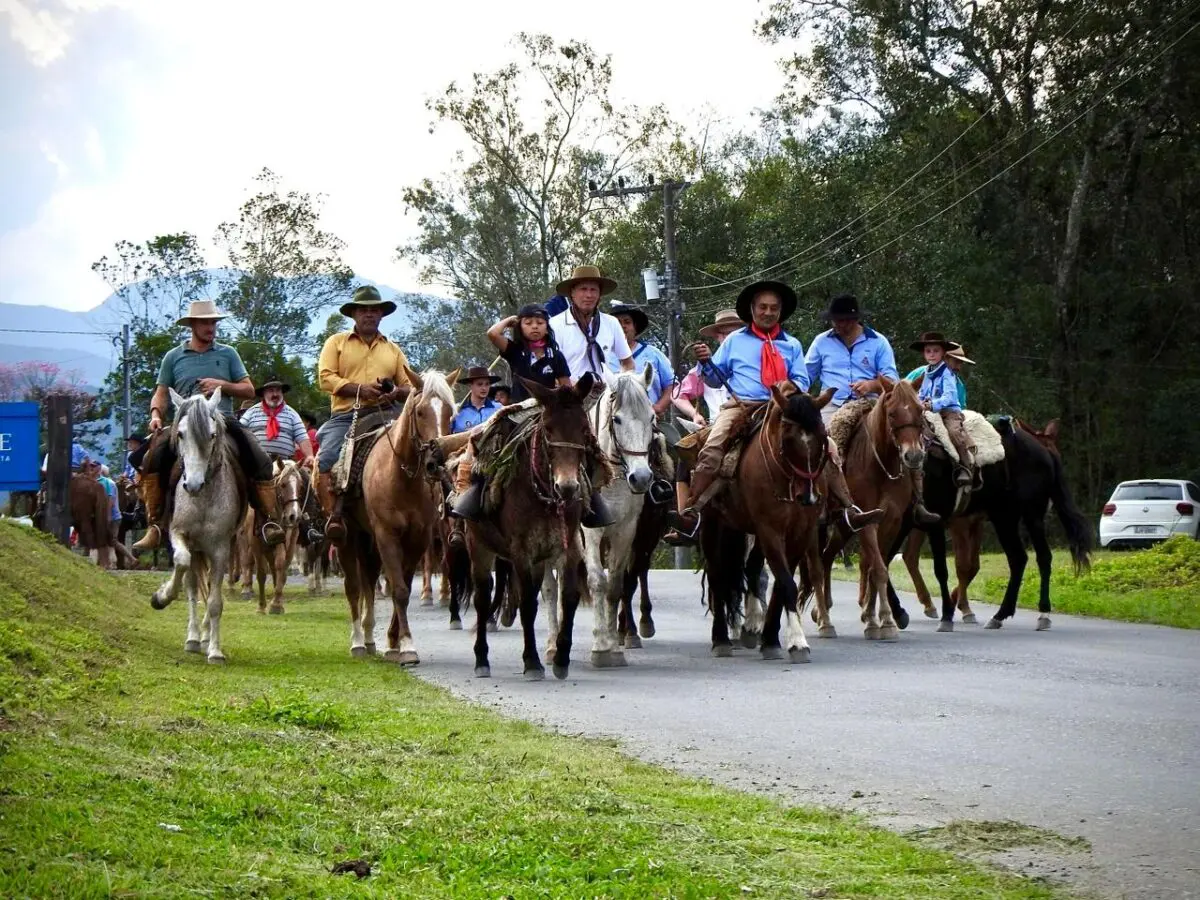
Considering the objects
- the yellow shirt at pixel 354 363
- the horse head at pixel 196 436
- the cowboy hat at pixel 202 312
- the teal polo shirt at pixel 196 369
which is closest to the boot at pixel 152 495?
the horse head at pixel 196 436

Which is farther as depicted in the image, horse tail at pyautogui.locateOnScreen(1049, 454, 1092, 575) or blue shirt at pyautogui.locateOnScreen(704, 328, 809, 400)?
horse tail at pyautogui.locateOnScreen(1049, 454, 1092, 575)

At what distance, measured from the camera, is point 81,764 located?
6973mm

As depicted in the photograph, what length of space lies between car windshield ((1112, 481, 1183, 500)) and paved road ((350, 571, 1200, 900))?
23.9 meters

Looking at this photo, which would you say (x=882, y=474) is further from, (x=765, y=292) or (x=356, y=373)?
(x=356, y=373)

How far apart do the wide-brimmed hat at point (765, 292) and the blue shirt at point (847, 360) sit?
1.55 meters

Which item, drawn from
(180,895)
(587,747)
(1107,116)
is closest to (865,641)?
(587,747)

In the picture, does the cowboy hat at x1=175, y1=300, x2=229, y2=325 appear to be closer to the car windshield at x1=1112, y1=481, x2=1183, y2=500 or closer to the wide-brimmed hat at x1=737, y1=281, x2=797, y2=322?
the wide-brimmed hat at x1=737, y1=281, x2=797, y2=322

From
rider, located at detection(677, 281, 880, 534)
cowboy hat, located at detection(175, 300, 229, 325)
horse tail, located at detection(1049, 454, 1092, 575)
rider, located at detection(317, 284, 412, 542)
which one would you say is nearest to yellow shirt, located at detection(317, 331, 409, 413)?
rider, located at detection(317, 284, 412, 542)

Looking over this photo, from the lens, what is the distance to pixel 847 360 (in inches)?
695

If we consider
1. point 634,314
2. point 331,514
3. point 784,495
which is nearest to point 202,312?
point 331,514

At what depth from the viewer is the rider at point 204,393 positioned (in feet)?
49.4

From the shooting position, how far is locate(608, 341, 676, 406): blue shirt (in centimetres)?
1556

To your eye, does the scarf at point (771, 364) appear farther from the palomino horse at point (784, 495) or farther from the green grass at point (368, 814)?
the green grass at point (368, 814)

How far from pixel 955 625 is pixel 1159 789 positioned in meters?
10.9
